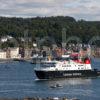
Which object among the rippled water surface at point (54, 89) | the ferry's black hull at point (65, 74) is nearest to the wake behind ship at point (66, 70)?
the ferry's black hull at point (65, 74)

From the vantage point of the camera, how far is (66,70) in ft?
328

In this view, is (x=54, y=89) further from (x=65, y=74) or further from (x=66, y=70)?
(x=66, y=70)

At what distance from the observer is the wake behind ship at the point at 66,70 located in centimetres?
9806

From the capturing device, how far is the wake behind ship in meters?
98.1

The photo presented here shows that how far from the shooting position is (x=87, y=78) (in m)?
102

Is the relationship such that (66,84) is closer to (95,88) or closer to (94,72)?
(95,88)

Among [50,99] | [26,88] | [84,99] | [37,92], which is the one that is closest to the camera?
[50,99]

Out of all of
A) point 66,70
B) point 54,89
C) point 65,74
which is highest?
point 66,70

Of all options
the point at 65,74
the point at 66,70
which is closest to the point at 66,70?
the point at 66,70

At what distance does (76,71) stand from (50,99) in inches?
1520

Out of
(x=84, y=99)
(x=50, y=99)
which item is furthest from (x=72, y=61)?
(x=50, y=99)

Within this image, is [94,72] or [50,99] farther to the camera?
[94,72]

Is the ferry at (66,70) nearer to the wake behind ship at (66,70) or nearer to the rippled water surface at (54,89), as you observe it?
the wake behind ship at (66,70)

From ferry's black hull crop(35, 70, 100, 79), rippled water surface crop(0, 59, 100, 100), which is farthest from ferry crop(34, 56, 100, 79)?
rippled water surface crop(0, 59, 100, 100)
